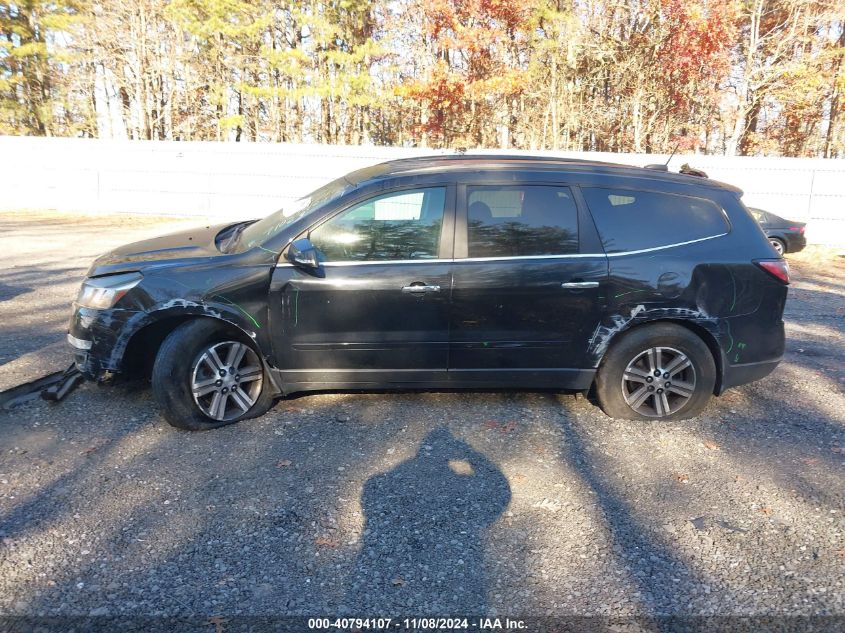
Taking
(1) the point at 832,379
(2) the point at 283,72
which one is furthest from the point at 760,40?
(1) the point at 832,379

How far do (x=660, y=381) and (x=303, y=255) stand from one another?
105 inches

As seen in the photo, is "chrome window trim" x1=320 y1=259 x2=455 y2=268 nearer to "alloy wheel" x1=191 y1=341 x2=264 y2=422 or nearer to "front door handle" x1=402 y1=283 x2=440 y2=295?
"front door handle" x1=402 y1=283 x2=440 y2=295

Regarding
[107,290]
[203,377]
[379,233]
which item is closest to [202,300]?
[203,377]

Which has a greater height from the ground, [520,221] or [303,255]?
[520,221]

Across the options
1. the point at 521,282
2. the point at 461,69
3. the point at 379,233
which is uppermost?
the point at 461,69

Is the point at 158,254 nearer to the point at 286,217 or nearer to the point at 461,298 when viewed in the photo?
the point at 286,217

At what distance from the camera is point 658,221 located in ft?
14.5

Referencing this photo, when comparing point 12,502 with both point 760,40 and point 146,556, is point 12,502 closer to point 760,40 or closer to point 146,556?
point 146,556

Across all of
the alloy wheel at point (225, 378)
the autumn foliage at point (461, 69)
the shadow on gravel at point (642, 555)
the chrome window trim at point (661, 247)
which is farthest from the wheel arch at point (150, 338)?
the autumn foliage at point (461, 69)

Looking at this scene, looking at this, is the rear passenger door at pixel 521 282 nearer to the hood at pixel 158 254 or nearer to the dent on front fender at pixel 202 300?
the dent on front fender at pixel 202 300

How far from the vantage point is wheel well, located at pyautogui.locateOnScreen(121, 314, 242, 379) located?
4.19 m

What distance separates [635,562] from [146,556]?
2.31 meters

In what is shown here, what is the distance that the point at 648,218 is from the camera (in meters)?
4.43

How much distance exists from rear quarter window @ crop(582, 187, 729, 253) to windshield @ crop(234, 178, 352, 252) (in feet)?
5.90
